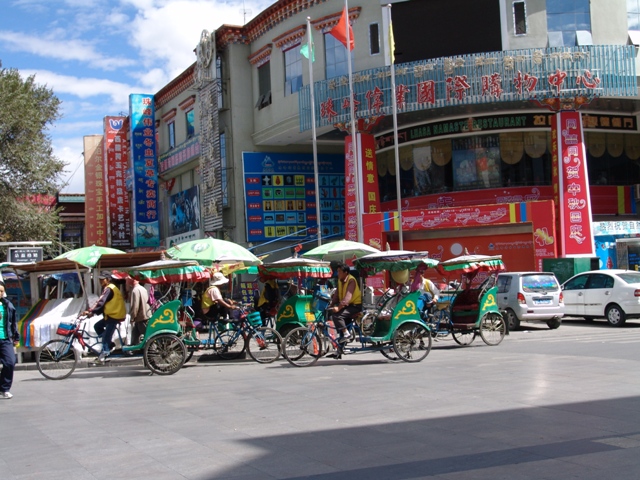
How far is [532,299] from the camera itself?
20.9 meters

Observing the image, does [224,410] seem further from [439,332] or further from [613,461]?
[439,332]

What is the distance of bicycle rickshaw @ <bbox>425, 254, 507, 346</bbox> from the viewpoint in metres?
16.3

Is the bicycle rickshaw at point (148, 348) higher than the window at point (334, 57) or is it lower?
lower

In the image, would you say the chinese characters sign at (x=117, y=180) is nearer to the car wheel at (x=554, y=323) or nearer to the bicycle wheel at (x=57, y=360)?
the car wheel at (x=554, y=323)

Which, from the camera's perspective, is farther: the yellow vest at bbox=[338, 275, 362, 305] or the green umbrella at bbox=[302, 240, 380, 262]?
the green umbrella at bbox=[302, 240, 380, 262]

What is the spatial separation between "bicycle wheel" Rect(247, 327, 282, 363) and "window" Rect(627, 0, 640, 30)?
69.6 feet

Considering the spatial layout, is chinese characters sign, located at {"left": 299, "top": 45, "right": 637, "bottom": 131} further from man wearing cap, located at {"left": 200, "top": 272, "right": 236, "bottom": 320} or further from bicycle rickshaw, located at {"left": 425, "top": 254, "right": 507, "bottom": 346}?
man wearing cap, located at {"left": 200, "top": 272, "right": 236, "bottom": 320}

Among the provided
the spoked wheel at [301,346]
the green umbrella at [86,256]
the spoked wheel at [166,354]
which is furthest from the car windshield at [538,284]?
the green umbrella at [86,256]

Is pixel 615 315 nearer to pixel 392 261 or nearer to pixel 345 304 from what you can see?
pixel 392 261

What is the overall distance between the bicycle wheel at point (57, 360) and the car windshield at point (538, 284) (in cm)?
1247

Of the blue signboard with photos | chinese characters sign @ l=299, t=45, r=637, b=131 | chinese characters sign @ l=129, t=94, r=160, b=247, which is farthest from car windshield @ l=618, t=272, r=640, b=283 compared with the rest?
chinese characters sign @ l=129, t=94, r=160, b=247

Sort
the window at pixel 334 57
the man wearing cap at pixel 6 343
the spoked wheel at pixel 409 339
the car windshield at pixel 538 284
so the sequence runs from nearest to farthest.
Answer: the man wearing cap at pixel 6 343 → the spoked wheel at pixel 409 339 → the car windshield at pixel 538 284 → the window at pixel 334 57

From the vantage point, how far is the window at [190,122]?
41.5 metres

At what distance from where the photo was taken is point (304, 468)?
644 cm
